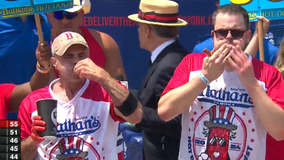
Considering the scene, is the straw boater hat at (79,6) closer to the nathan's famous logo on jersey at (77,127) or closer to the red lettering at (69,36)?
the red lettering at (69,36)

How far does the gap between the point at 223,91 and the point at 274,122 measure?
0.32 meters

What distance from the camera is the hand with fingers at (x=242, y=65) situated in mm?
2581

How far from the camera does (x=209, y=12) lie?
558 centimetres

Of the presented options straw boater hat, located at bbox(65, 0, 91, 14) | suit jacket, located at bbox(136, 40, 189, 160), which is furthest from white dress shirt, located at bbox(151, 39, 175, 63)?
straw boater hat, located at bbox(65, 0, 91, 14)

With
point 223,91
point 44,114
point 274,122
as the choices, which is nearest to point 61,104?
point 44,114

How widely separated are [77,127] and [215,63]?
810mm

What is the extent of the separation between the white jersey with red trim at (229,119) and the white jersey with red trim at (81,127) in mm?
395

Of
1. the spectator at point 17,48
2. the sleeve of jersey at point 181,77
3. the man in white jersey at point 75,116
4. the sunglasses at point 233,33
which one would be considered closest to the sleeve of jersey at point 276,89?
the sunglasses at point 233,33

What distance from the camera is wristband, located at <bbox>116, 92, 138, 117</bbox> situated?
2.69m

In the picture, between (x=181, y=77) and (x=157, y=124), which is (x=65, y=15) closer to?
(x=157, y=124)

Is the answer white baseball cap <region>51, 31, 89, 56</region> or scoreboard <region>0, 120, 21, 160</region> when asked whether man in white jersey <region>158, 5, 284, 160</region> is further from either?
scoreboard <region>0, 120, 21, 160</region>

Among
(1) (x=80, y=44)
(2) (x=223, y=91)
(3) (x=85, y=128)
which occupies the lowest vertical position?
(3) (x=85, y=128)

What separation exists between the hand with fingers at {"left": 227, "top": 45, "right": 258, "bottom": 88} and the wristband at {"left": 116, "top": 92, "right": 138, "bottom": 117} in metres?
0.52

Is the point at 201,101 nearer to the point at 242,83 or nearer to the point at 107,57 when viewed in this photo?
the point at 242,83
